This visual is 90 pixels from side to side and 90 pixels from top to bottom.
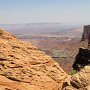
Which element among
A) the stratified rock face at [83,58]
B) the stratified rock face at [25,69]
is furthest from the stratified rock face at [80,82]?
the stratified rock face at [83,58]

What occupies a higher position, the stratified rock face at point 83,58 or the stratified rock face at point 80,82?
the stratified rock face at point 80,82

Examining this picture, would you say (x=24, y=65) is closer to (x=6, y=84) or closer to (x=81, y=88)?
(x=6, y=84)

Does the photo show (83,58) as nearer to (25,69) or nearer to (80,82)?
(25,69)

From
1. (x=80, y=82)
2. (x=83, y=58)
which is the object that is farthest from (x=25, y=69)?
(x=83, y=58)

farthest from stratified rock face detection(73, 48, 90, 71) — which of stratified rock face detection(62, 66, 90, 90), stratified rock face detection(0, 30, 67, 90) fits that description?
stratified rock face detection(62, 66, 90, 90)

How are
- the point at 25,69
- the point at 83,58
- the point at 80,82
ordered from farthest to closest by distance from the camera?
the point at 83,58
the point at 25,69
the point at 80,82

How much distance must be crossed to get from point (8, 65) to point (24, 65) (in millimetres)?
757

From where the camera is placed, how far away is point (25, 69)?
14000 millimetres

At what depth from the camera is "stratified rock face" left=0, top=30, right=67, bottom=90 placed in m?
13.5

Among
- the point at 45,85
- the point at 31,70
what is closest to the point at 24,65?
the point at 31,70

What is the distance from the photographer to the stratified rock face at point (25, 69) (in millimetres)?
13504

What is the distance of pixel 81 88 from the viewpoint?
12.1 m

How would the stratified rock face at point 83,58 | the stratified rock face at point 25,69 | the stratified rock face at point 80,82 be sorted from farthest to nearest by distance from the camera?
the stratified rock face at point 83,58
the stratified rock face at point 25,69
the stratified rock face at point 80,82

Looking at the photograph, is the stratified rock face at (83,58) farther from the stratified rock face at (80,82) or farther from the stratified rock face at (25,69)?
the stratified rock face at (80,82)
